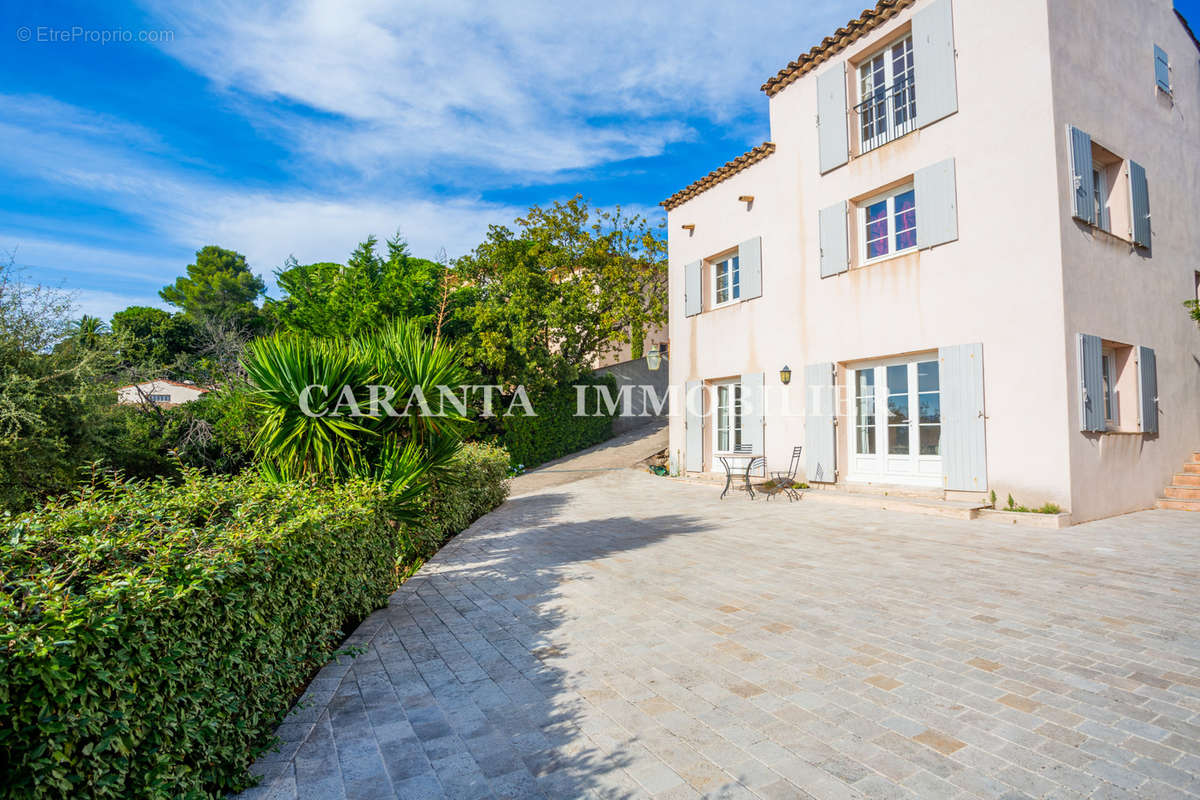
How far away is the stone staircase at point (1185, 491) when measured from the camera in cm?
857

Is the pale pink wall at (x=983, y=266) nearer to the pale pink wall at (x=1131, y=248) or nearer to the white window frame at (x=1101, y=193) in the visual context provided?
the pale pink wall at (x=1131, y=248)

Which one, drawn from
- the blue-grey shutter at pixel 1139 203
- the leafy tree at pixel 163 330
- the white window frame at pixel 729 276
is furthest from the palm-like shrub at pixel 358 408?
the leafy tree at pixel 163 330

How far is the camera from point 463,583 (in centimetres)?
540

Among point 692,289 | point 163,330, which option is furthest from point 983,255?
point 163,330

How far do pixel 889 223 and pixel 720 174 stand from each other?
4.16 meters

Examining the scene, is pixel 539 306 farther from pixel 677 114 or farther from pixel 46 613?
pixel 46 613

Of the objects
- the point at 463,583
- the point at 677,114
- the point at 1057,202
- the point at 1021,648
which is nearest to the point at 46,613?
the point at 463,583

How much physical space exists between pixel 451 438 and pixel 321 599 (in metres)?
2.49

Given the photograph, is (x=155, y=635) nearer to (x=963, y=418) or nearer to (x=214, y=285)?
(x=963, y=418)

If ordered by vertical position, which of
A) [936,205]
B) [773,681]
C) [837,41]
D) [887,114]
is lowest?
[773,681]

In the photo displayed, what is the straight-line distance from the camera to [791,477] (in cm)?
1035

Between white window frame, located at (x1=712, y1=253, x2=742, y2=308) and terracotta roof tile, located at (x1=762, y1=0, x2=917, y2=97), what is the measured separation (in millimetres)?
3272

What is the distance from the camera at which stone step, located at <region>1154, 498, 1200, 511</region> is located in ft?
27.9

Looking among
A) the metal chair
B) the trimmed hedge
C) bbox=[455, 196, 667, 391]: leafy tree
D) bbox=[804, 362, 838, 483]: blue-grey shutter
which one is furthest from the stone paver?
the trimmed hedge
